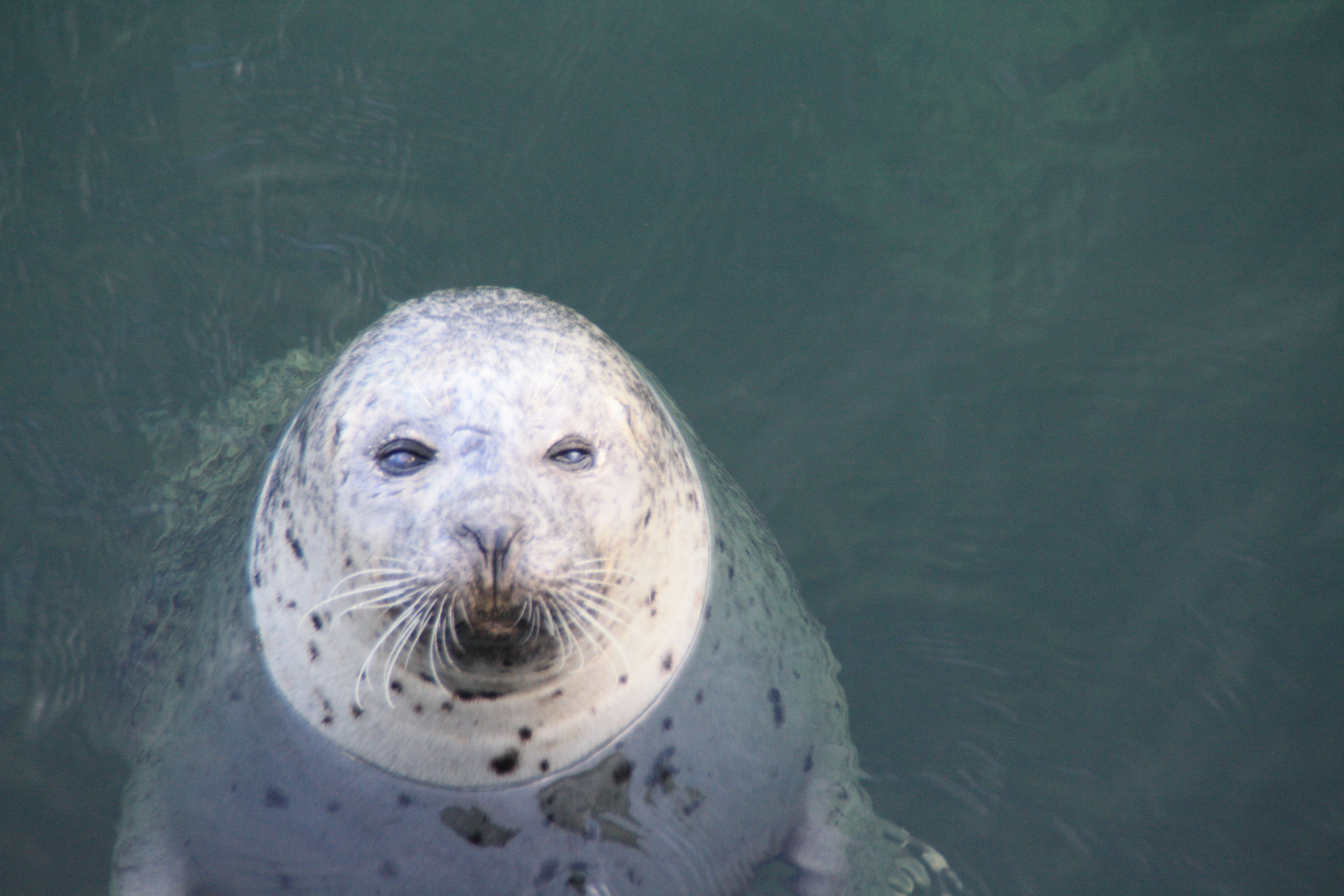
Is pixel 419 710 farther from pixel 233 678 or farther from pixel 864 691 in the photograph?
pixel 864 691

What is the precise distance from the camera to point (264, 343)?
432 centimetres

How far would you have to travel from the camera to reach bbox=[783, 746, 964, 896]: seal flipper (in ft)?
9.43

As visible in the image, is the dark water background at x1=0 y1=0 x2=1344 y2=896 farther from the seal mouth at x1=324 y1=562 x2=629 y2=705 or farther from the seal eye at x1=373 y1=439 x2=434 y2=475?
the seal eye at x1=373 y1=439 x2=434 y2=475

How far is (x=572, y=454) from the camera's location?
239cm

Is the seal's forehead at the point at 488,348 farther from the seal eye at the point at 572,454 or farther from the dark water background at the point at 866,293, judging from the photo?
the dark water background at the point at 866,293

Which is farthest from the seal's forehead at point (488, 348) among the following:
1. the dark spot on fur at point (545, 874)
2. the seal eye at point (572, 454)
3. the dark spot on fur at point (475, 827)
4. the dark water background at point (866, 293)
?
the dark water background at point (866, 293)

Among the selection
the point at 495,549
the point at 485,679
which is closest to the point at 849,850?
the point at 485,679

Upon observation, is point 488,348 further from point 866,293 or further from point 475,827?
point 866,293

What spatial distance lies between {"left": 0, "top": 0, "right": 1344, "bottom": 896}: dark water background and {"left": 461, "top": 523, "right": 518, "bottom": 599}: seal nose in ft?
6.31

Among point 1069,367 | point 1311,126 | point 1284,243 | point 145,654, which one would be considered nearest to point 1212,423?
point 1069,367

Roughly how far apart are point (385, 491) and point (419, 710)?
0.60 m

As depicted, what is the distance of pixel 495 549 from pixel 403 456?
395 mm

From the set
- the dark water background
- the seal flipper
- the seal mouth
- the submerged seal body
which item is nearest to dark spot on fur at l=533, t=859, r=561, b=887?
the submerged seal body

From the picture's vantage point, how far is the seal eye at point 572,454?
7.72ft
